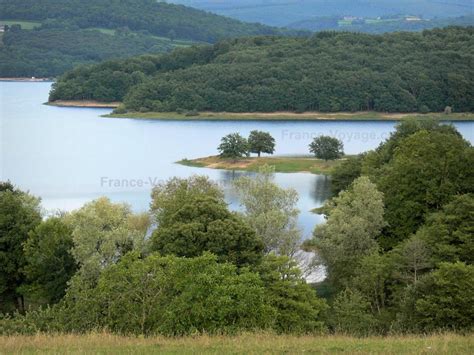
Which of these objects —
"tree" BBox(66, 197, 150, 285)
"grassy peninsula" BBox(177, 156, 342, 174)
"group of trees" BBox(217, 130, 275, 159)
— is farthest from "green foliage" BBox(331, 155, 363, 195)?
"group of trees" BBox(217, 130, 275, 159)

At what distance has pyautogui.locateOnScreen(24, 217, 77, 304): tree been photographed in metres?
23.4

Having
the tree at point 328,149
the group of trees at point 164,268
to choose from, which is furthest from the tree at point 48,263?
the tree at point 328,149

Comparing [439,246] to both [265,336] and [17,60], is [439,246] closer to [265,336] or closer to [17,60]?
[265,336]

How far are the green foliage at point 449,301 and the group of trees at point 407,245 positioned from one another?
0.02 m

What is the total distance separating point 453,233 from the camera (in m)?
22.8

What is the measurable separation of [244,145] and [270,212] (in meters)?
37.6

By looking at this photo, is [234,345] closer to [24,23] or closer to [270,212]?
[270,212]

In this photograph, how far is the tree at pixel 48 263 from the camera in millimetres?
23406

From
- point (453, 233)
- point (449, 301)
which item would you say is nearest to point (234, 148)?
point (453, 233)

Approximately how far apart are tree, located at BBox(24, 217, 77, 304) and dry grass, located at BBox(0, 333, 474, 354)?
393 inches

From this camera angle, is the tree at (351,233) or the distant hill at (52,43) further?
the distant hill at (52,43)

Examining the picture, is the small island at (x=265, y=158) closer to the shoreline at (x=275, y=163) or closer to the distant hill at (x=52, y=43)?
the shoreline at (x=275, y=163)

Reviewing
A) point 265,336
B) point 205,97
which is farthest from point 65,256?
point 205,97

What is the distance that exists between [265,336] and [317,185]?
4024 cm
